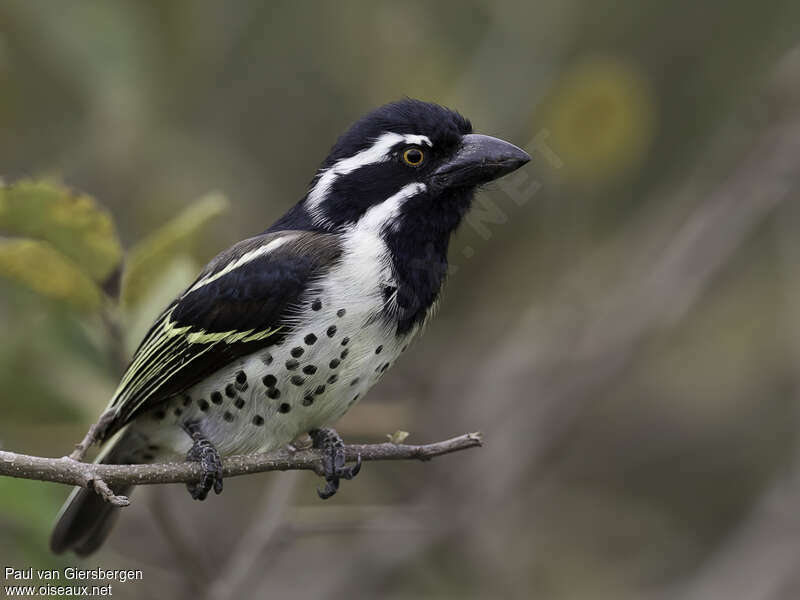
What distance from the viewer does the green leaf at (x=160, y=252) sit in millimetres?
4688

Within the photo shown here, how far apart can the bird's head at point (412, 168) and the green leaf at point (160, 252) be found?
0.51m

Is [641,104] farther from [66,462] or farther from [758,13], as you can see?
[66,462]

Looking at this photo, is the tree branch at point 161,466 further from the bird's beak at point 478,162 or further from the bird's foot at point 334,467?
the bird's beak at point 478,162

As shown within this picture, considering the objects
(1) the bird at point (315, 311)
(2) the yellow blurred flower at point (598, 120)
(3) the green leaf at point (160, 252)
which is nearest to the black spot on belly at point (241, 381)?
(1) the bird at point (315, 311)

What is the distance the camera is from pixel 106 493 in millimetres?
3574

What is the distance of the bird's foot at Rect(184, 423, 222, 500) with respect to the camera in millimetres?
4395

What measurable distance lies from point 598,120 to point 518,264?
131cm

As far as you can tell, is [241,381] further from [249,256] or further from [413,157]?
[413,157]

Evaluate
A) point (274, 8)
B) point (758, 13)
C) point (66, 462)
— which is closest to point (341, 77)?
point (274, 8)

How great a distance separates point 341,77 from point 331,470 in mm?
3615

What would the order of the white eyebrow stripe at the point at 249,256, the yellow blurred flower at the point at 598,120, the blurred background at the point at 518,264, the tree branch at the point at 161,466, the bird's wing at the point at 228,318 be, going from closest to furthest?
the tree branch at the point at 161,466 < the bird's wing at the point at 228,318 < the white eyebrow stripe at the point at 249,256 < the blurred background at the point at 518,264 < the yellow blurred flower at the point at 598,120

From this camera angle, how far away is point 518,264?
788cm

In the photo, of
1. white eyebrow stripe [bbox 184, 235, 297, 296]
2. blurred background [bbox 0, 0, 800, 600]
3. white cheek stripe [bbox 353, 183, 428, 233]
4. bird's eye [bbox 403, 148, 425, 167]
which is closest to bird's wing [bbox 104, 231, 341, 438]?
white eyebrow stripe [bbox 184, 235, 297, 296]

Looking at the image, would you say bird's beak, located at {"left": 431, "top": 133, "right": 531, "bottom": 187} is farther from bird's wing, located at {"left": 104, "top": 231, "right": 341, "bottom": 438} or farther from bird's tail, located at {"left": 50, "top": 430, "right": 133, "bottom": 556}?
bird's tail, located at {"left": 50, "top": 430, "right": 133, "bottom": 556}
